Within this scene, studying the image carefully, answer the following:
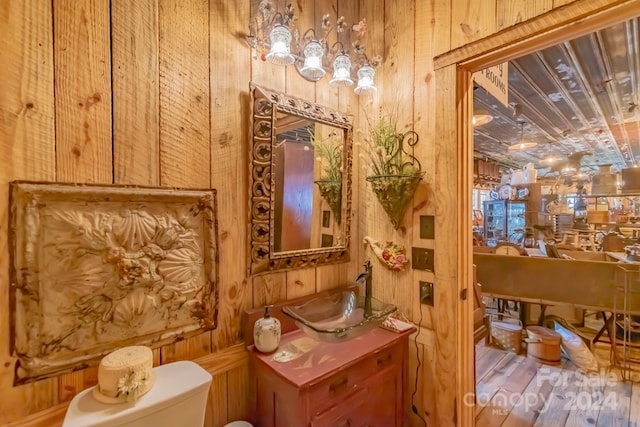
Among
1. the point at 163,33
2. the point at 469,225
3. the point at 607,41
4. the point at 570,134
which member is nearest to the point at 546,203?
the point at 570,134

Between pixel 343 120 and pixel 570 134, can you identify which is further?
pixel 570 134

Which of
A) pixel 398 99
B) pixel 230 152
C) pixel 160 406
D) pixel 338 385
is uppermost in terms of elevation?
pixel 398 99

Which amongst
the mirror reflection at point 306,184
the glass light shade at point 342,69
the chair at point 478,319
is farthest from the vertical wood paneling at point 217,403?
the chair at point 478,319

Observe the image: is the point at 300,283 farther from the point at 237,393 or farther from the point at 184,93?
the point at 184,93

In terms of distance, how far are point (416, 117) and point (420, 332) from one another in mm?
1219

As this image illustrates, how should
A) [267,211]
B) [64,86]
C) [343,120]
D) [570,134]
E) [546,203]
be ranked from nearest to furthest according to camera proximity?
1. [64,86]
2. [267,211]
3. [343,120]
4. [570,134]
5. [546,203]

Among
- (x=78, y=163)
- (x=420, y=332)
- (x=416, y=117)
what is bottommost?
(x=420, y=332)

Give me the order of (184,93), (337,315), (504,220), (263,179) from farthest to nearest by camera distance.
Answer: (504,220) < (337,315) < (263,179) < (184,93)

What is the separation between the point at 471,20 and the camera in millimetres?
1365

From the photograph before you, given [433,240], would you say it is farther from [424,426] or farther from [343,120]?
[424,426]

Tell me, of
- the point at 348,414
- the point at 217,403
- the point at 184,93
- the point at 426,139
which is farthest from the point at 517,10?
the point at 217,403

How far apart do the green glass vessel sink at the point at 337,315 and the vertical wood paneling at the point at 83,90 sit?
103cm

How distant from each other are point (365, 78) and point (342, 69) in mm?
166

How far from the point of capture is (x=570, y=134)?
458 centimetres
